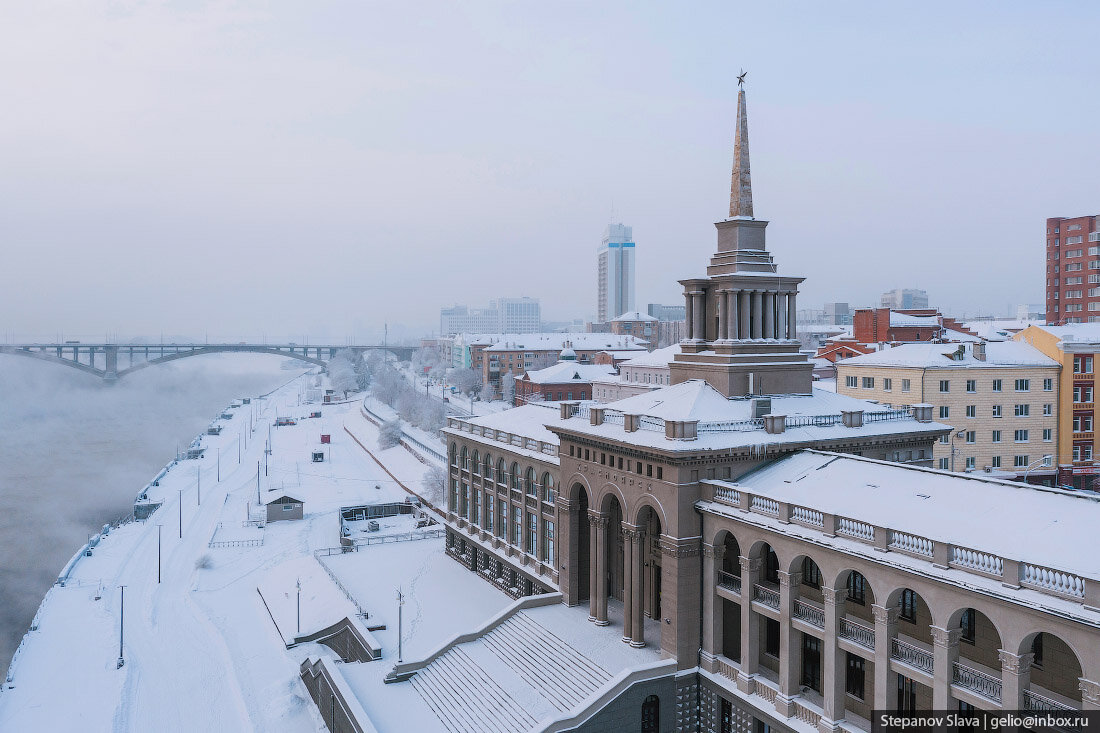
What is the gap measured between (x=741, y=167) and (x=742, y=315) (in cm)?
817

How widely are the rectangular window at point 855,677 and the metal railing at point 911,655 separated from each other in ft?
10.3

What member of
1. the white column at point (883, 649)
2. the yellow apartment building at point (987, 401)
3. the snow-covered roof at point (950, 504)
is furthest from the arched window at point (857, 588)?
the yellow apartment building at point (987, 401)

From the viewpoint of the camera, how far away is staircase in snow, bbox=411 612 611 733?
105 ft

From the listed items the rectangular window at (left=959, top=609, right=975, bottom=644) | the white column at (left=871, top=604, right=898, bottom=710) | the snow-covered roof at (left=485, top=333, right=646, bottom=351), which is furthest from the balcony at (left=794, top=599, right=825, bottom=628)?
the snow-covered roof at (left=485, top=333, right=646, bottom=351)

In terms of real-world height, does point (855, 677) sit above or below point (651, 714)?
above

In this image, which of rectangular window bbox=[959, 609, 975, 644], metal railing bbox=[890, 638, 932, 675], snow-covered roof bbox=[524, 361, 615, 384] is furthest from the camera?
snow-covered roof bbox=[524, 361, 615, 384]

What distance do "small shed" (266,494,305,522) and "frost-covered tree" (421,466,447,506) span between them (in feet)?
42.9

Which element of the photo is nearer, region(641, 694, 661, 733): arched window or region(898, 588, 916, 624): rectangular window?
region(898, 588, 916, 624): rectangular window

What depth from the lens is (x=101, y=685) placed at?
140 feet

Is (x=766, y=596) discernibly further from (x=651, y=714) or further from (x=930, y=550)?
(x=930, y=550)

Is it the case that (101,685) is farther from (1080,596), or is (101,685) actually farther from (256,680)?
(1080,596)

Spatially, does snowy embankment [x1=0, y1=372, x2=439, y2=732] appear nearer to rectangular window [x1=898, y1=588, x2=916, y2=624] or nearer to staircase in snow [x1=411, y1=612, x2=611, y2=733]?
staircase in snow [x1=411, y1=612, x2=611, y2=733]

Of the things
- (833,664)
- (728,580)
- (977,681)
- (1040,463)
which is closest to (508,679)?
(728,580)

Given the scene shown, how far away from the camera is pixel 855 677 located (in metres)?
28.5
